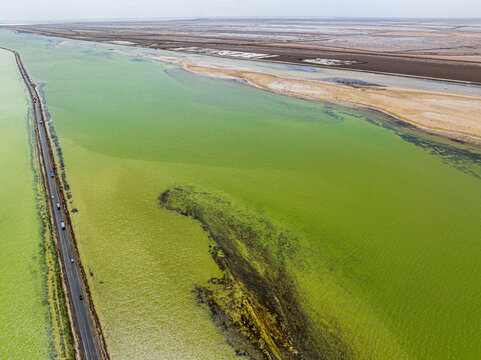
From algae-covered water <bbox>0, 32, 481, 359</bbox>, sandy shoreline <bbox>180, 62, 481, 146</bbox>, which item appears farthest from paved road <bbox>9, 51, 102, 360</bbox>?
sandy shoreline <bbox>180, 62, 481, 146</bbox>

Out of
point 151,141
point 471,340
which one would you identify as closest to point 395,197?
point 471,340

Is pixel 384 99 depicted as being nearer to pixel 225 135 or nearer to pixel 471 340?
pixel 225 135

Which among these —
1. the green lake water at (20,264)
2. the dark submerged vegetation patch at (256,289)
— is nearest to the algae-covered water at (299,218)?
the dark submerged vegetation patch at (256,289)

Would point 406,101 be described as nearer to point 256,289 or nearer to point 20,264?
point 256,289

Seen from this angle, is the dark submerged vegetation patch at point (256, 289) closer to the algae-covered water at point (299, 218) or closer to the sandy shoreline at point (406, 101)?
the algae-covered water at point (299, 218)

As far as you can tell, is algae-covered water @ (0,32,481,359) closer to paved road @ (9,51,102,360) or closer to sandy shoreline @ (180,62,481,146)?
paved road @ (9,51,102,360)

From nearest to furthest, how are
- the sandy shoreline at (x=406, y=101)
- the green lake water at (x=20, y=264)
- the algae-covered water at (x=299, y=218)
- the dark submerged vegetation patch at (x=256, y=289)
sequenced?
the green lake water at (x=20, y=264) < the dark submerged vegetation patch at (x=256, y=289) < the algae-covered water at (x=299, y=218) < the sandy shoreline at (x=406, y=101)

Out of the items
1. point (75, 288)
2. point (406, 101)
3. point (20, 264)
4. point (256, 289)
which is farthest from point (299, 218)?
point (406, 101)
